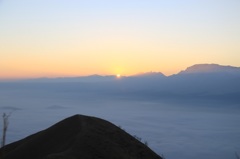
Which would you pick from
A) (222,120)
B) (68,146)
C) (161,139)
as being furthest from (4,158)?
(222,120)

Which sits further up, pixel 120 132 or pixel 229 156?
pixel 120 132

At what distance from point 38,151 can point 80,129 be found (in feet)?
6.20

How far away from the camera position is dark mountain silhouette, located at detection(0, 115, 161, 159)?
12.0 meters

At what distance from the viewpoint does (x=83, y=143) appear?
12320mm

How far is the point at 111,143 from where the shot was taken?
12.9 m

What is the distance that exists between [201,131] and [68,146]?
93006 mm

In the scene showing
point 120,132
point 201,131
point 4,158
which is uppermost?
point 120,132

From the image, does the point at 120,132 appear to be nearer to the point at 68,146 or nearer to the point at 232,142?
the point at 68,146

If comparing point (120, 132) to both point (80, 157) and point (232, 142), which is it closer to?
point (80, 157)

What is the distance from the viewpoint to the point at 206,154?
64250 millimetres

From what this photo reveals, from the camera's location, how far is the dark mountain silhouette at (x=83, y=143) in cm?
1195

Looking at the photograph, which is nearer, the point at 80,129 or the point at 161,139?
the point at 80,129

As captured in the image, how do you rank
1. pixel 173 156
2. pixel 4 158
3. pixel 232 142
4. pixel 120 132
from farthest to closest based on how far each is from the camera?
pixel 232 142
pixel 173 156
pixel 120 132
pixel 4 158

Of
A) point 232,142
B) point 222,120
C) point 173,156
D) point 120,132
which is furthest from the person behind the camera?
point 222,120
